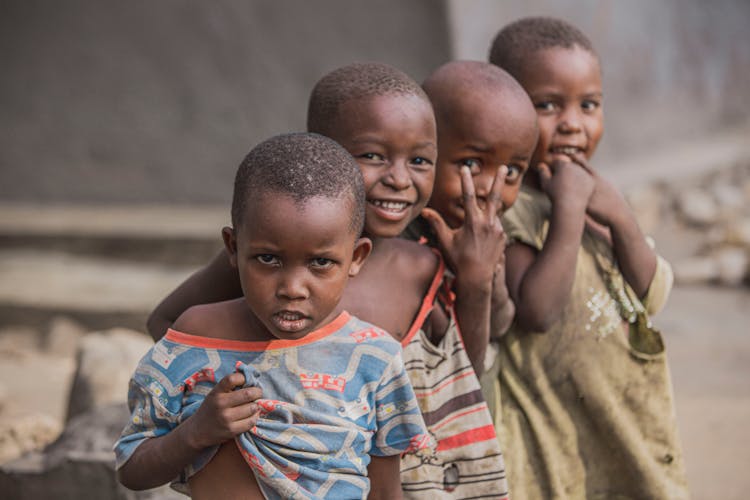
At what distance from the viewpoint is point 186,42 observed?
248 inches

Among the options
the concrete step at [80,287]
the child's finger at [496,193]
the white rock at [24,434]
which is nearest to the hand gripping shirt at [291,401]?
the child's finger at [496,193]

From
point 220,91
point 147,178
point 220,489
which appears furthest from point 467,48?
point 220,489

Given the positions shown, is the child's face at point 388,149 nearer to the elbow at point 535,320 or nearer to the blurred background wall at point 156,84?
the elbow at point 535,320

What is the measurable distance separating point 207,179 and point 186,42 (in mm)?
943

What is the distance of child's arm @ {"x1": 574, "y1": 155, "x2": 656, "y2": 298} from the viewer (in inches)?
98.7

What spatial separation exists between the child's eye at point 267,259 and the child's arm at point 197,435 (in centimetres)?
21

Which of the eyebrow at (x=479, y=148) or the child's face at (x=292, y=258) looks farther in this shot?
the eyebrow at (x=479, y=148)

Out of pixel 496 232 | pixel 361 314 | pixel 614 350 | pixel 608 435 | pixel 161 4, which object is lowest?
pixel 608 435

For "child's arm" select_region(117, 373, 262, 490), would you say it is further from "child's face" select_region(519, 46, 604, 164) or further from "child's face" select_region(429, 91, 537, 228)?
"child's face" select_region(519, 46, 604, 164)

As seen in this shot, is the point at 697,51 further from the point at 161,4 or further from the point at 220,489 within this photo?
the point at 220,489

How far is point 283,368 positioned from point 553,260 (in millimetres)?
849

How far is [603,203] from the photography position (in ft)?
8.23

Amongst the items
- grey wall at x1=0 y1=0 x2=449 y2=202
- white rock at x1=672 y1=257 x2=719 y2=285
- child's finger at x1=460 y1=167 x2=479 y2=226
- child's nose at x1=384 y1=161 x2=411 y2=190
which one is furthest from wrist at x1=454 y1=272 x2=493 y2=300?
white rock at x1=672 y1=257 x2=719 y2=285

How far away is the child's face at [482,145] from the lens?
2.21 m
